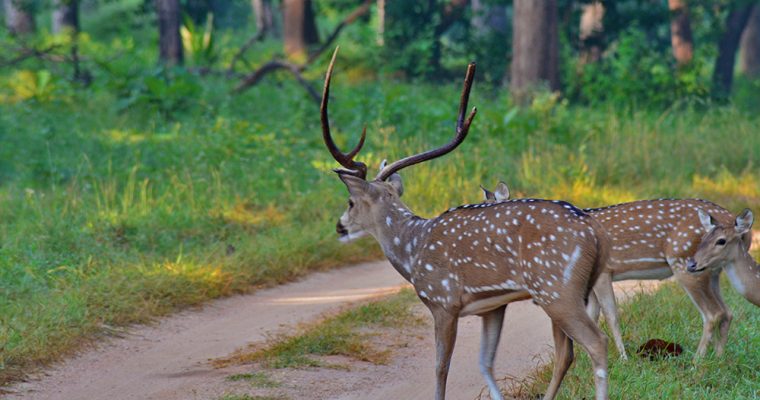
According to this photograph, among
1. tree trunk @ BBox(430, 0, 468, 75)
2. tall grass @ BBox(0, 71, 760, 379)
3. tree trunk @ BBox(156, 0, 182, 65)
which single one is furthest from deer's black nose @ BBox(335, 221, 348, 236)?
tree trunk @ BBox(430, 0, 468, 75)

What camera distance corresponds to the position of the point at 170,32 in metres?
19.5

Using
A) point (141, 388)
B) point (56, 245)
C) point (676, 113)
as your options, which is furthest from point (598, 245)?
point (676, 113)

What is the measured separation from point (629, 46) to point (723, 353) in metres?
13.7

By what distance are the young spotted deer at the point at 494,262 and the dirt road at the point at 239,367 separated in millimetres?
785

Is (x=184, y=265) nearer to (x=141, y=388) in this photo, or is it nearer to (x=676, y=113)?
(x=141, y=388)

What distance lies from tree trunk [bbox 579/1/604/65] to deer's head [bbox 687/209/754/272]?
548 inches

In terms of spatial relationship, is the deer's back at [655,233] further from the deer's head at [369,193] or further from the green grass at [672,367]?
the deer's head at [369,193]

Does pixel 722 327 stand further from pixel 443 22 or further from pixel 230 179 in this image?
pixel 443 22

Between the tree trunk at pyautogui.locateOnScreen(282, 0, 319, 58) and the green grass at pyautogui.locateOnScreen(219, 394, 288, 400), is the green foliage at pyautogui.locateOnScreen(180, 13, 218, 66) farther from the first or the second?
the green grass at pyautogui.locateOnScreen(219, 394, 288, 400)

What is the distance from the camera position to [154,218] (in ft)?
33.5

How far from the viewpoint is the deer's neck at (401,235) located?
20.6 feet

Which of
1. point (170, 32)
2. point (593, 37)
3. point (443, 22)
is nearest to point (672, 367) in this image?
point (170, 32)

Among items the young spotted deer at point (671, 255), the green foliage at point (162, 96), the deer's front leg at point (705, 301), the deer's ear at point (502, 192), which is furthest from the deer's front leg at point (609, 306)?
the green foliage at point (162, 96)

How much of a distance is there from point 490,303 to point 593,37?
622 inches
